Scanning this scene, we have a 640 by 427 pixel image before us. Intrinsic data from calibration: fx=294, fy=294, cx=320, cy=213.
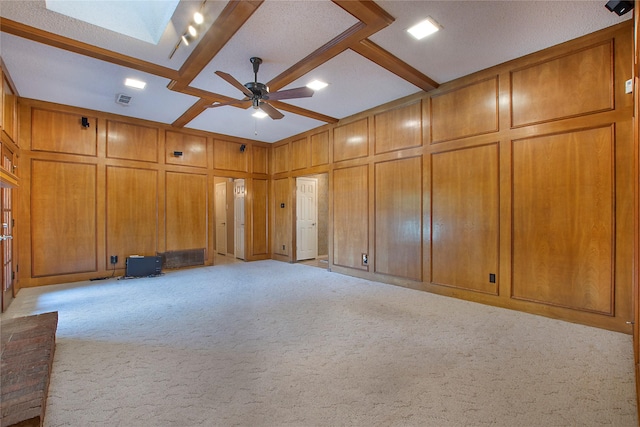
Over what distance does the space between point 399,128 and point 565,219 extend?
2.58 metres

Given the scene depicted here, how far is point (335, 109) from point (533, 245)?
3.66 m

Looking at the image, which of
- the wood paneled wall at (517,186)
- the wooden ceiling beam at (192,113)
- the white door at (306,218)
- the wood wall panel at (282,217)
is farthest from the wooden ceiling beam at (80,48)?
the white door at (306,218)

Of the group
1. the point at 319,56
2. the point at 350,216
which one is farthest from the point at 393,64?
the point at 350,216

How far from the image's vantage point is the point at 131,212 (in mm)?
5742

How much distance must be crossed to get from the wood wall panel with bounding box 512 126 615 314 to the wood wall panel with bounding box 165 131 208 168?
5960 mm

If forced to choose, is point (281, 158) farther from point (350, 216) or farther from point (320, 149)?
point (350, 216)

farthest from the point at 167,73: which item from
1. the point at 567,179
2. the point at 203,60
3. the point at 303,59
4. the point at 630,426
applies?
the point at 630,426

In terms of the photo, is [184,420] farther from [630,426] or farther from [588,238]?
[588,238]

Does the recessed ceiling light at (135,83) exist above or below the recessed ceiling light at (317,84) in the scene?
below

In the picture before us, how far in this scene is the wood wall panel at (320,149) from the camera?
6215 mm

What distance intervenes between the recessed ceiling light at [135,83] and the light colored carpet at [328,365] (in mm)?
3022

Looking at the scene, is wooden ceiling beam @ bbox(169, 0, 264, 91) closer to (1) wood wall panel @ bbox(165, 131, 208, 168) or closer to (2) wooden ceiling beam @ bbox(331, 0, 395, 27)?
(2) wooden ceiling beam @ bbox(331, 0, 395, 27)

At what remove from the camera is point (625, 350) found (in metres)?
2.50

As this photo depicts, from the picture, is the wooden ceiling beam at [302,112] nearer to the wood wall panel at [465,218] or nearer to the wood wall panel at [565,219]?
the wood wall panel at [465,218]
